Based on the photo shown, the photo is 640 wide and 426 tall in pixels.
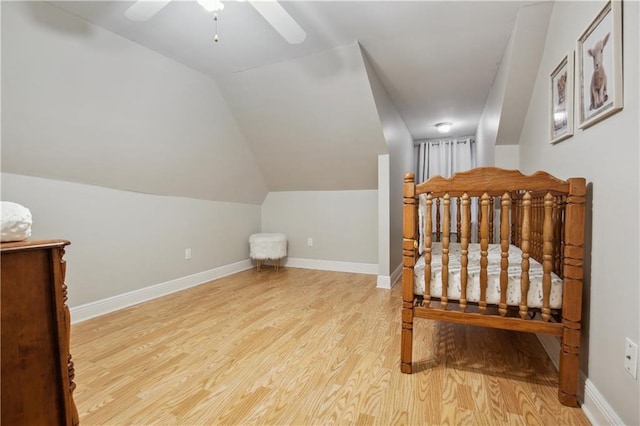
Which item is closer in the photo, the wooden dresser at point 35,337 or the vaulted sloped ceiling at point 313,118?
the wooden dresser at point 35,337

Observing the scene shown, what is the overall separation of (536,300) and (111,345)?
2.53 metres

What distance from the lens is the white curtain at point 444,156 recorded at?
17.4 ft

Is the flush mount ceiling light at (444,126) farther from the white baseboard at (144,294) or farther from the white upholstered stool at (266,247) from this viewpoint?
the white baseboard at (144,294)

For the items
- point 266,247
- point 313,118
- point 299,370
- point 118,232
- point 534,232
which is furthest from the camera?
point 266,247

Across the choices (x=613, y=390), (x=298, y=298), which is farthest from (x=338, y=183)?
(x=613, y=390)

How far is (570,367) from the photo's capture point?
132 cm

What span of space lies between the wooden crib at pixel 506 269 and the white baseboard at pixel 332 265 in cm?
228

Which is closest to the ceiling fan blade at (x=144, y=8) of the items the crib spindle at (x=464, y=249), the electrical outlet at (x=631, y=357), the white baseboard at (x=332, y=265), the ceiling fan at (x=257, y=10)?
the ceiling fan at (x=257, y=10)

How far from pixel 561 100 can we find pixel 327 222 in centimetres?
300

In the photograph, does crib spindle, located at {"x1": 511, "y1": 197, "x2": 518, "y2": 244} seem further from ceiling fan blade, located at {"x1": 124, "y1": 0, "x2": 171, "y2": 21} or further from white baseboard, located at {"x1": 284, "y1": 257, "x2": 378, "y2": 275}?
ceiling fan blade, located at {"x1": 124, "y1": 0, "x2": 171, "y2": 21}

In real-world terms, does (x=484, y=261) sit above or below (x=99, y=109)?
below

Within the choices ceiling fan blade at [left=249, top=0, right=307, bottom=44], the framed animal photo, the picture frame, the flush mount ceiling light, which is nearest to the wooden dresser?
ceiling fan blade at [left=249, top=0, right=307, bottom=44]

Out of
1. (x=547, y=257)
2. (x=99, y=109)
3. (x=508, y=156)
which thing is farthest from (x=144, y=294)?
(x=508, y=156)

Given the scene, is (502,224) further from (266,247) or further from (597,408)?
(266,247)
